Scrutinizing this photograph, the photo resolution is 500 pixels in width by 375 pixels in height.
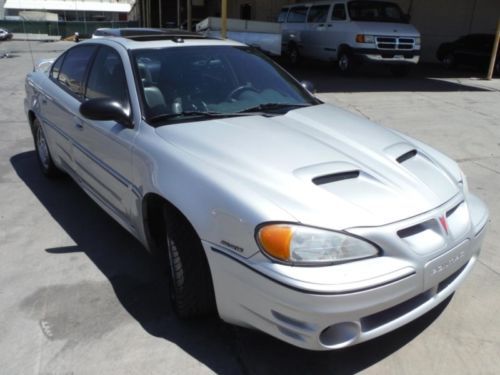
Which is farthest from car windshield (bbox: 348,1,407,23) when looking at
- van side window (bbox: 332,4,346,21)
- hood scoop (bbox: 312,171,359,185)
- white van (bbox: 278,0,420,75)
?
hood scoop (bbox: 312,171,359,185)

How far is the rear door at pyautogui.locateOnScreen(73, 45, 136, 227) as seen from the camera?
3100 mm

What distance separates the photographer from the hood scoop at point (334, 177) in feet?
7.85

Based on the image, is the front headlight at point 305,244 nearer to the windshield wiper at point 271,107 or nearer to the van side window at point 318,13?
the windshield wiper at point 271,107

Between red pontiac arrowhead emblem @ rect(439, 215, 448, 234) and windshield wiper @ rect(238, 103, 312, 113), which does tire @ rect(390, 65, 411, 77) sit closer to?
windshield wiper @ rect(238, 103, 312, 113)

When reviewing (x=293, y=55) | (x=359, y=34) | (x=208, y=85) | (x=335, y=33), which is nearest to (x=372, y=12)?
(x=335, y=33)

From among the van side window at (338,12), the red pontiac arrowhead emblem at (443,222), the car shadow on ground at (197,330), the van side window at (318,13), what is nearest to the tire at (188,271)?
the car shadow on ground at (197,330)

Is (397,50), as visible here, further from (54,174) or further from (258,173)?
(258,173)

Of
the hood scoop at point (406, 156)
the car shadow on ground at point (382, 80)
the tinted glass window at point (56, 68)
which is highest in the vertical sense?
the tinted glass window at point (56, 68)

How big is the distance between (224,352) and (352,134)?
1.54 meters

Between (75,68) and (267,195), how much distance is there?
9.18 feet

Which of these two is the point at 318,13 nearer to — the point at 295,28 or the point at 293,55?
the point at 295,28

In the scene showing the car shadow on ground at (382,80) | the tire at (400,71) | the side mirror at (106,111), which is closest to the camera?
the side mirror at (106,111)

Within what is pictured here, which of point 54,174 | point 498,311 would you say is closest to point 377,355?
point 498,311

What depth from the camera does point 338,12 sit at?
13.8 meters
